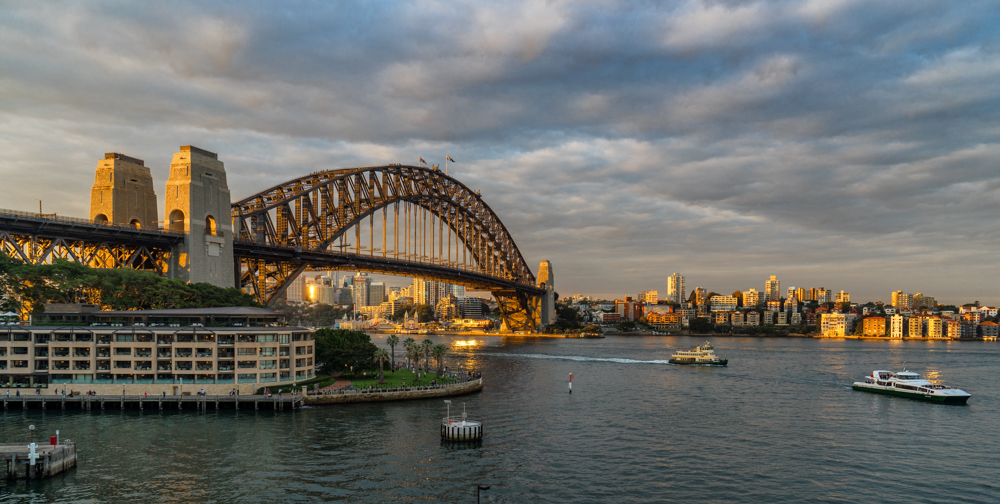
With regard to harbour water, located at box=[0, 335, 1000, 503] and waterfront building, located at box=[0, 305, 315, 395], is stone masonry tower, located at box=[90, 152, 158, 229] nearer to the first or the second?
waterfront building, located at box=[0, 305, 315, 395]

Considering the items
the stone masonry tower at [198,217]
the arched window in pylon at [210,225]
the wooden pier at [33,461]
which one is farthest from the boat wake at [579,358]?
the wooden pier at [33,461]

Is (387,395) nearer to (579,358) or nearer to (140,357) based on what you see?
(140,357)

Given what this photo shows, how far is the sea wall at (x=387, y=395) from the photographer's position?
57.7 m

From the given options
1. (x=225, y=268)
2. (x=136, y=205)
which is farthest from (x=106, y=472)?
(x=136, y=205)

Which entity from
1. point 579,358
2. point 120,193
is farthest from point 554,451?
point 579,358

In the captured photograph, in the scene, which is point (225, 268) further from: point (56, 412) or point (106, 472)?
point (106, 472)

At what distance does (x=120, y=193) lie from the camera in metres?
78.1

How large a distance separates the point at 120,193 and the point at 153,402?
33460 mm

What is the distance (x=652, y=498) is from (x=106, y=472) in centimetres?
3040

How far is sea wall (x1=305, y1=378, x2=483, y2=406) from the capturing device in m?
57.7

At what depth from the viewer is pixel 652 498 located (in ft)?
112

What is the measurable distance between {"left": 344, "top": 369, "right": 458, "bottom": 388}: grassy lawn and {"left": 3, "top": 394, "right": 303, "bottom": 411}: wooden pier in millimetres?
9027

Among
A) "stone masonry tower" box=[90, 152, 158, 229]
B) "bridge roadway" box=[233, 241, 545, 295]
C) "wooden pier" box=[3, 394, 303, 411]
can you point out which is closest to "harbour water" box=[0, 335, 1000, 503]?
"wooden pier" box=[3, 394, 303, 411]

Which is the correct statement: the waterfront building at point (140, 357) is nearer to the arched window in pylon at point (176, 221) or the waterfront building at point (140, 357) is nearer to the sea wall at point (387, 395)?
the sea wall at point (387, 395)
